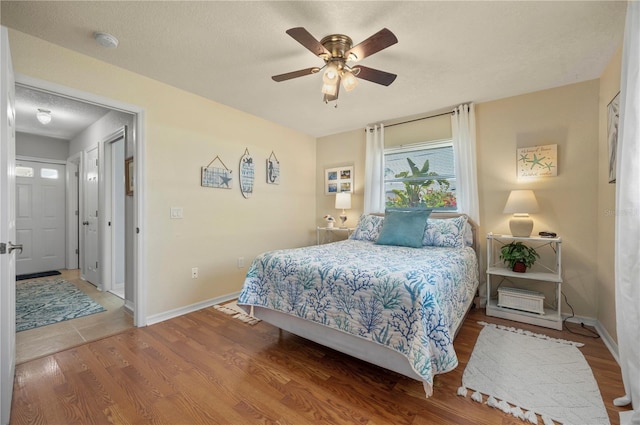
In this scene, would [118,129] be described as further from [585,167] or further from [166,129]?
[585,167]

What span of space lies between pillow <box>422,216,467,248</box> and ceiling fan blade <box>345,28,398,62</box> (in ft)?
6.56

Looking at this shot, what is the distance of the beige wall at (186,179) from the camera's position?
2.27m

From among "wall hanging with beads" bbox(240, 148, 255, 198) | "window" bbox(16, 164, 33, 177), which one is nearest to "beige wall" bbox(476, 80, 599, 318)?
"wall hanging with beads" bbox(240, 148, 255, 198)

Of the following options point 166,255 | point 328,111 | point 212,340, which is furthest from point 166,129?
point 212,340

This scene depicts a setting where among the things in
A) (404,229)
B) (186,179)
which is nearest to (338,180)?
(404,229)

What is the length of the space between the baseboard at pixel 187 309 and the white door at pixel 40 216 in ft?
12.4

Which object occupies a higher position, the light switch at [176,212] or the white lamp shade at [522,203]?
the white lamp shade at [522,203]

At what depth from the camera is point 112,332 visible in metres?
2.46

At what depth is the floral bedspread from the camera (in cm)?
149

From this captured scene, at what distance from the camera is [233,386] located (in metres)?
1.72

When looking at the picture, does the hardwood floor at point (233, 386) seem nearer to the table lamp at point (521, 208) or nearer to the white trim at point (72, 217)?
the table lamp at point (521, 208)

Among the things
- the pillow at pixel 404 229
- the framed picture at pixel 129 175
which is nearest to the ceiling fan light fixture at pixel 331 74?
the pillow at pixel 404 229

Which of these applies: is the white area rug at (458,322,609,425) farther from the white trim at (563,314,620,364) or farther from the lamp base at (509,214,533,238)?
the lamp base at (509,214,533,238)

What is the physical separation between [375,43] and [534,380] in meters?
2.39
